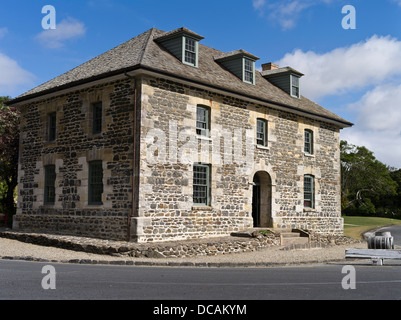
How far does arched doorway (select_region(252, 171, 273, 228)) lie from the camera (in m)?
22.4

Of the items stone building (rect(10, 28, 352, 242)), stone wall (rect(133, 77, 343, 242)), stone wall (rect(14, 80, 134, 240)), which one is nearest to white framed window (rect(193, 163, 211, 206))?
stone building (rect(10, 28, 352, 242))

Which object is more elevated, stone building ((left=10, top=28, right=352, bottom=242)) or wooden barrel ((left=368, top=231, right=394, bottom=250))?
stone building ((left=10, top=28, right=352, bottom=242))

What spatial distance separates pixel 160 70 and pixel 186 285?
10.2 meters

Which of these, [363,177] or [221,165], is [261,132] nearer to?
[221,165]

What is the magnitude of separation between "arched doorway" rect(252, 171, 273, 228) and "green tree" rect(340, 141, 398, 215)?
3378 cm

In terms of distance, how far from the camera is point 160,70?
1734 centimetres

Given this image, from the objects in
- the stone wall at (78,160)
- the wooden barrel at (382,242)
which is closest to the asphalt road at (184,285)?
the wooden barrel at (382,242)

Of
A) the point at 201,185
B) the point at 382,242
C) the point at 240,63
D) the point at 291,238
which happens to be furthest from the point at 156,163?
the point at 382,242

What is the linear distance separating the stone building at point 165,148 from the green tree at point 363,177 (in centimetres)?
3179

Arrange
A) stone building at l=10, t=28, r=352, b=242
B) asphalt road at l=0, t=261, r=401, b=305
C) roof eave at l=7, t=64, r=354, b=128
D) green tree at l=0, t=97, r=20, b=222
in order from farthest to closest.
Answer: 1. green tree at l=0, t=97, r=20, b=222
2. stone building at l=10, t=28, r=352, b=242
3. roof eave at l=7, t=64, r=354, b=128
4. asphalt road at l=0, t=261, r=401, b=305

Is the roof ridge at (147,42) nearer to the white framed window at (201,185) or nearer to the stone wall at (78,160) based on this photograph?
the stone wall at (78,160)

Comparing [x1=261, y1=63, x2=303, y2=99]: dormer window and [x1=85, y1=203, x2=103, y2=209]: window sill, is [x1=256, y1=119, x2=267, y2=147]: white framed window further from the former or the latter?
[x1=85, y1=203, x2=103, y2=209]: window sill
